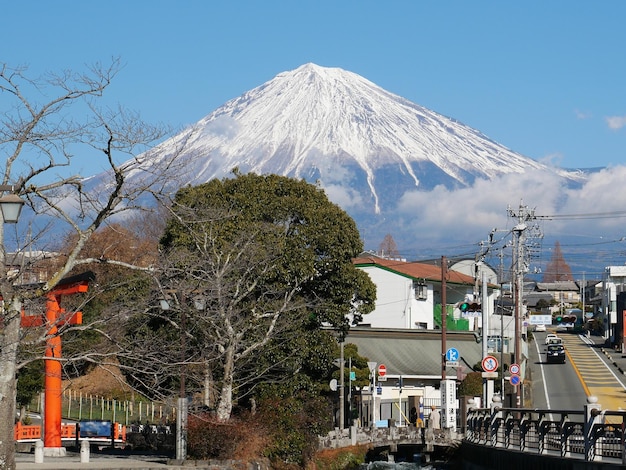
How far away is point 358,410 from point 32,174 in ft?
116

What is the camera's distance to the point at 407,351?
211 feet

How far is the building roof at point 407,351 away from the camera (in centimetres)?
6199

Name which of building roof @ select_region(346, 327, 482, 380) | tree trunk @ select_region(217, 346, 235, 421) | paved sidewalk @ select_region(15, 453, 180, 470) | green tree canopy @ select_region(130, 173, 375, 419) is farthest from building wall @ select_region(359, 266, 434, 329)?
tree trunk @ select_region(217, 346, 235, 421)

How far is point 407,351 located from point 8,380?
46.7 meters

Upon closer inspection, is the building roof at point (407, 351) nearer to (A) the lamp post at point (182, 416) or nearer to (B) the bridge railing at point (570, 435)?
(B) the bridge railing at point (570, 435)

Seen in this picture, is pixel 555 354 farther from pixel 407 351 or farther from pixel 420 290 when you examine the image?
pixel 407 351

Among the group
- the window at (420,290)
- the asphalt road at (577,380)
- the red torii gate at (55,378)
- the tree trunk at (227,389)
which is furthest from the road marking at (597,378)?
the red torii gate at (55,378)

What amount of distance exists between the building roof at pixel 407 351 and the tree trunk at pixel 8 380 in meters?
42.4

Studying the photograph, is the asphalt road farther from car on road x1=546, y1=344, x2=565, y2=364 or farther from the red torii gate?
the red torii gate

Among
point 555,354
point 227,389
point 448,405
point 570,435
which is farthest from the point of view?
point 555,354

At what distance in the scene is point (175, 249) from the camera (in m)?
33.5

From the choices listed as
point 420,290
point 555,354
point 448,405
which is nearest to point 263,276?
point 448,405

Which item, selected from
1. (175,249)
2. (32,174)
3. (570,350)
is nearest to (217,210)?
(175,249)

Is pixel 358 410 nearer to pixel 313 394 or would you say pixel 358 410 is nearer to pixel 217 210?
pixel 313 394
